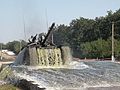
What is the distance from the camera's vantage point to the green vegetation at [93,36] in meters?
65.6

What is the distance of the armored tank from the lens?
88.0ft

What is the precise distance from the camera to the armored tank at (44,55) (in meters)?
26.8

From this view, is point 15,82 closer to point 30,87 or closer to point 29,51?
point 30,87

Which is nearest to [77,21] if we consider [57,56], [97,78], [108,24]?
[108,24]

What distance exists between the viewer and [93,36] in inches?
3597

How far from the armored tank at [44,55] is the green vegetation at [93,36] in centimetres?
2922

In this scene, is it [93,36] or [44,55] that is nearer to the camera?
[44,55]

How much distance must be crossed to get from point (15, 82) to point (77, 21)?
337 feet

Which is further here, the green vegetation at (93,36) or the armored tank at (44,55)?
the green vegetation at (93,36)

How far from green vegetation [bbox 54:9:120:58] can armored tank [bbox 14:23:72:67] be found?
29224 mm

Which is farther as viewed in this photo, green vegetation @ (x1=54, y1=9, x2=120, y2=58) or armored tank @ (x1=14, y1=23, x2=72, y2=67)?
green vegetation @ (x1=54, y1=9, x2=120, y2=58)

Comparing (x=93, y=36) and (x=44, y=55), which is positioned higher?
(x=93, y=36)

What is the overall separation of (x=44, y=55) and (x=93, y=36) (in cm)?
6474

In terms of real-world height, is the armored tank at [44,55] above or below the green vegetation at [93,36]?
below
